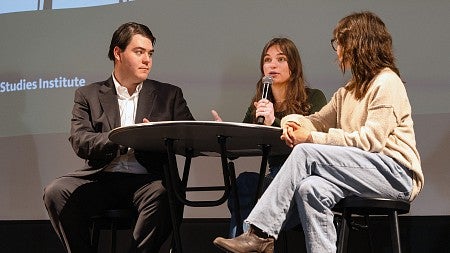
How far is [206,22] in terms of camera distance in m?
3.85

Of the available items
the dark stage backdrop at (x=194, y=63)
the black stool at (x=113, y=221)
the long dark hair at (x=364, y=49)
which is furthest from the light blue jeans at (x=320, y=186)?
the dark stage backdrop at (x=194, y=63)

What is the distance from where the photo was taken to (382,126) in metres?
2.34

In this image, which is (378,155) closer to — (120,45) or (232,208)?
(232,208)

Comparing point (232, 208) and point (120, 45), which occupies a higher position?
point (120, 45)

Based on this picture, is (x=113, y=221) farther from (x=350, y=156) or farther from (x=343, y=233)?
(x=350, y=156)

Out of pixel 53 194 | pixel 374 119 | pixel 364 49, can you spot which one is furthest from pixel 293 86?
pixel 53 194

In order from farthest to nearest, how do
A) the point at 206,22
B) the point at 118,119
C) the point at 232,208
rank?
1. the point at 206,22
2. the point at 118,119
3. the point at 232,208

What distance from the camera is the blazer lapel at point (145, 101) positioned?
A: 10.3 ft

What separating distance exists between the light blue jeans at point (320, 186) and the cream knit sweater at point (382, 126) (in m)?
0.04

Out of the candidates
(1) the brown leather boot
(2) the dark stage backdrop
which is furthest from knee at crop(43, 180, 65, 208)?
(1) the brown leather boot

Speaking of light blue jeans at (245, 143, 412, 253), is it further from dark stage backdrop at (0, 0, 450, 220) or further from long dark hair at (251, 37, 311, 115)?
dark stage backdrop at (0, 0, 450, 220)

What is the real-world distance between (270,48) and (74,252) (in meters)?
1.26

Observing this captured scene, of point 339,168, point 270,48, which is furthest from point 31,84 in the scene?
point 339,168

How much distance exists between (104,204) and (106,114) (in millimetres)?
391
